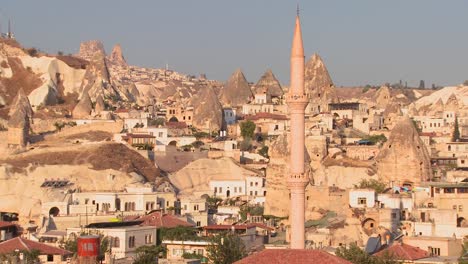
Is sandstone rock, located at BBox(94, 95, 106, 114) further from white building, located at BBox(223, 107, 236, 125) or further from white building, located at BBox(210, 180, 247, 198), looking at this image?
white building, located at BBox(210, 180, 247, 198)

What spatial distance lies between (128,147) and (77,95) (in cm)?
3308

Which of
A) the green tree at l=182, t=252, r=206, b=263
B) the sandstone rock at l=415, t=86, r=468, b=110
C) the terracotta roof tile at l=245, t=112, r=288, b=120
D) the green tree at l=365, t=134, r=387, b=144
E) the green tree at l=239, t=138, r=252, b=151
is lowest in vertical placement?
the green tree at l=182, t=252, r=206, b=263

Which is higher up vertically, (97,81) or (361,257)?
(97,81)

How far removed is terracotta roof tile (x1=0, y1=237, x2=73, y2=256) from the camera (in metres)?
54.1

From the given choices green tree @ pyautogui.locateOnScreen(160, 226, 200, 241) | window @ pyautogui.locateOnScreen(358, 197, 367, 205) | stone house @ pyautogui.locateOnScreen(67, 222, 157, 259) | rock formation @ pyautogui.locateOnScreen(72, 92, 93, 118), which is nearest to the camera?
stone house @ pyautogui.locateOnScreen(67, 222, 157, 259)

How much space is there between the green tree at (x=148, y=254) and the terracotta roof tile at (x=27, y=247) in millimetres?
2581

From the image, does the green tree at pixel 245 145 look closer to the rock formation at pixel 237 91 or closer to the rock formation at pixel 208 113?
the rock formation at pixel 208 113

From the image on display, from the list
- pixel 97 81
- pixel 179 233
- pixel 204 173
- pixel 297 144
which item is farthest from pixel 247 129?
pixel 297 144

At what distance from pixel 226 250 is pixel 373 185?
89.5ft

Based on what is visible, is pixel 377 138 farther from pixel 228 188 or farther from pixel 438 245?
pixel 438 245

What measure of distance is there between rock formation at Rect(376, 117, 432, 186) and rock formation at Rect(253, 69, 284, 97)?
4211 centimetres

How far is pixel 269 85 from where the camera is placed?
12825 cm

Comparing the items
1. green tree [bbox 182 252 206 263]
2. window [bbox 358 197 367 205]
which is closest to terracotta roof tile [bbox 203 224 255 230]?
green tree [bbox 182 252 206 263]

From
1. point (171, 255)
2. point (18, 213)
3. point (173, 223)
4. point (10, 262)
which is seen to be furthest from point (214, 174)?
point (10, 262)
